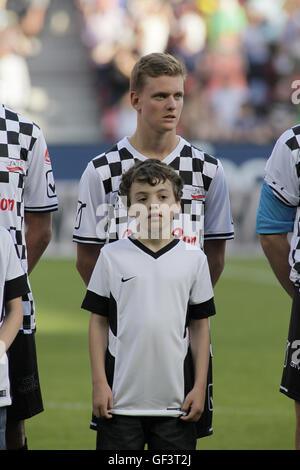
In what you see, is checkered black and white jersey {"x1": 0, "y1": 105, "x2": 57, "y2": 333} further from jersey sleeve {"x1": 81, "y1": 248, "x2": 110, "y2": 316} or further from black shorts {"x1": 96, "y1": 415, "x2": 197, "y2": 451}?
black shorts {"x1": 96, "y1": 415, "x2": 197, "y2": 451}

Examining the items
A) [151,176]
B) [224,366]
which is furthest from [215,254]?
[224,366]

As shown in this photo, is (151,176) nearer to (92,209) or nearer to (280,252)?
(92,209)

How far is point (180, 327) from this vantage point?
3.53 m

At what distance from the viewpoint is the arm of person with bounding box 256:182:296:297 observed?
396cm

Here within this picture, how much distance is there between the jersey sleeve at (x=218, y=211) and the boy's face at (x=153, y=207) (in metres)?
0.52

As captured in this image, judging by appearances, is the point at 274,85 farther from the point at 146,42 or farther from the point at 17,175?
the point at 17,175

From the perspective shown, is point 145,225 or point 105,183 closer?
point 145,225

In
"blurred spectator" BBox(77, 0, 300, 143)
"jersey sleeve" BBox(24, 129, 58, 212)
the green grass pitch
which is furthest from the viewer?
"blurred spectator" BBox(77, 0, 300, 143)

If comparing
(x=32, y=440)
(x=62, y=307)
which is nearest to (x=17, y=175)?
(x=32, y=440)

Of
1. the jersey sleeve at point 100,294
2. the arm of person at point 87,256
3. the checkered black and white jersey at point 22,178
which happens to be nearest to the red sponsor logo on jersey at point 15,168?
the checkered black and white jersey at point 22,178

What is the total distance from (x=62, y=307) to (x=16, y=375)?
7.51 meters

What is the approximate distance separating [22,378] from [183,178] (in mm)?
1114

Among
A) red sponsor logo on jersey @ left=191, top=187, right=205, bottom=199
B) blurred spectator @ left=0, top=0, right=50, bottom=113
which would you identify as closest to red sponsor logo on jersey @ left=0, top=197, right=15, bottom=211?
red sponsor logo on jersey @ left=191, top=187, right=205, bottom=199
